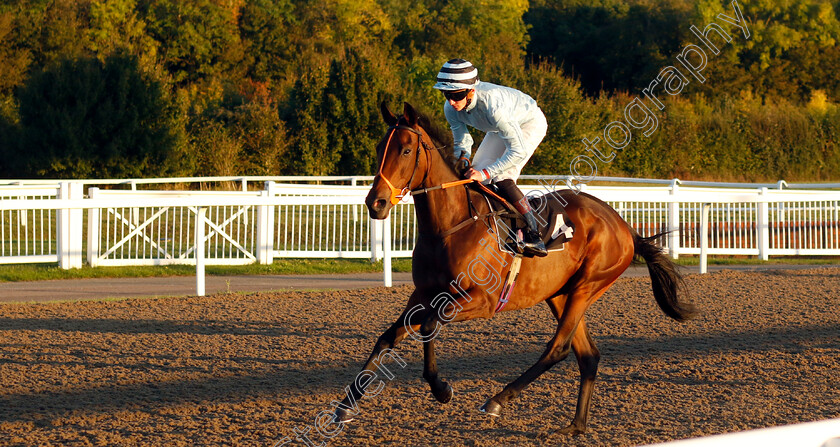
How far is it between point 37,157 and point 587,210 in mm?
23462

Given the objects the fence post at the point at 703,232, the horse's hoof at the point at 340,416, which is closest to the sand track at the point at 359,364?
the horse's hoof at the point at 340,416

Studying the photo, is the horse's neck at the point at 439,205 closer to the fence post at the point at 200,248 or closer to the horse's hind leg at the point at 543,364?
the horse's hind leg at the point at 543,364

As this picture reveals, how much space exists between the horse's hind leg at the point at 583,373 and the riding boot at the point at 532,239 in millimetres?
500

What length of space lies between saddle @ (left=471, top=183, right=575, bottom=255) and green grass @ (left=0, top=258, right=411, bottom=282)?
6.63 meters

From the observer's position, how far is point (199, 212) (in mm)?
8867

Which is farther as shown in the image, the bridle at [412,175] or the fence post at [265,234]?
the fence post at [265,234]

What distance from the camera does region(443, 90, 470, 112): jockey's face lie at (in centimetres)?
476

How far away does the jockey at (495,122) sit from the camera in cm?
472

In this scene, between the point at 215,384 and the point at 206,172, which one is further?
the point at 206,172

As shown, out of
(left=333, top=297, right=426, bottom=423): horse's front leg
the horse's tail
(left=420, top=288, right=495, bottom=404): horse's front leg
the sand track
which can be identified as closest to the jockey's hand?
(left=420, top=288, right=495, bottom=404): horse's front leg

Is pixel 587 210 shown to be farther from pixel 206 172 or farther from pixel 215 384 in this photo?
pixel 206 172

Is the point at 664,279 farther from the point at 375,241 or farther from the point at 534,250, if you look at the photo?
the point at 375,241

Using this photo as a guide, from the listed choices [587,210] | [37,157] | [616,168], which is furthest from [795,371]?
[37,157]

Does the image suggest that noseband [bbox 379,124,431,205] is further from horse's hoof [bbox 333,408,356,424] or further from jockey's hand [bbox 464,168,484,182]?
horse's hoof [bbox 333,408,356,424]
